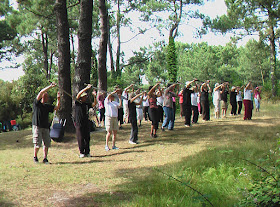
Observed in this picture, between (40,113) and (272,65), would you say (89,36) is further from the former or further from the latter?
(272,65)

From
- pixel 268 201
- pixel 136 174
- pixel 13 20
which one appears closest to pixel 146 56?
pixel 13 20

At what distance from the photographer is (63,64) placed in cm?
1153

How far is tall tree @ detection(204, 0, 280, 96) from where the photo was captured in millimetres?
24844

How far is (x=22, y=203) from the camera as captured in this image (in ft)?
15.9

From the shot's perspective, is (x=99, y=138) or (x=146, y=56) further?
(x=146, y=56)

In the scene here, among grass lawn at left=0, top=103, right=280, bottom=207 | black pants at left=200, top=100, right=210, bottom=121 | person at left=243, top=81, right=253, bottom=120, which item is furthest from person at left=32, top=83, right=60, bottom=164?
person at left=243, top=81, right=253, bottom=120

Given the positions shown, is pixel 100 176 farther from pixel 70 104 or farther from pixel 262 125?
pixel 262 125

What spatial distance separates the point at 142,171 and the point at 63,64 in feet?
19.9

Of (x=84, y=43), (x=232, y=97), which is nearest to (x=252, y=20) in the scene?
(x=232, y=97)

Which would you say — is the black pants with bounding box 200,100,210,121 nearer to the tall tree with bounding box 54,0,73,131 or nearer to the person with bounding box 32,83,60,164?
the tall tree with bounding box 54,0,73,131

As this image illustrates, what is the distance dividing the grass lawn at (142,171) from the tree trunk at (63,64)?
30.4 inches

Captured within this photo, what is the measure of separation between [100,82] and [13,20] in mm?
17256

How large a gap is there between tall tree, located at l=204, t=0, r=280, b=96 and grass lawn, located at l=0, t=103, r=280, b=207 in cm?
1629

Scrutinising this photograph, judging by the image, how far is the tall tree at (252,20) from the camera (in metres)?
24.8
